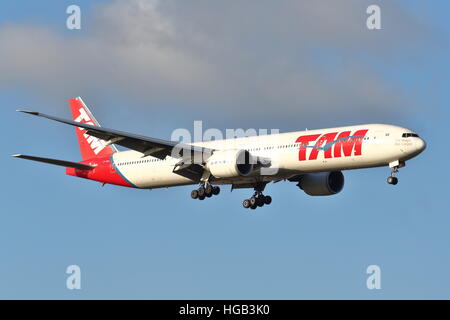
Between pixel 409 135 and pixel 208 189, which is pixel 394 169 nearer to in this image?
pixel 409 135

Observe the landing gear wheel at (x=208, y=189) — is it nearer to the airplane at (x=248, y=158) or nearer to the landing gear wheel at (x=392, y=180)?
the airplane at (x=248, y=158)

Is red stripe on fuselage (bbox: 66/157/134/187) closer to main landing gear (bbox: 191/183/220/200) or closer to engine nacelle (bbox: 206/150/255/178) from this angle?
main landing gear (bbox: 191/183/220/200)

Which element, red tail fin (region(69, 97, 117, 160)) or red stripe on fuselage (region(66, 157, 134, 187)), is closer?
red stripe on fuselage (region(66, 157, 134, 187))

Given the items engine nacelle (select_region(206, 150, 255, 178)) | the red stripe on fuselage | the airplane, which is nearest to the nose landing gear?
the airplane

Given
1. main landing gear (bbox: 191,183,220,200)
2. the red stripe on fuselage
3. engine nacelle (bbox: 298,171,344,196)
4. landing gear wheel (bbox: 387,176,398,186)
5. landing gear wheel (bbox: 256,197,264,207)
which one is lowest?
landing gear wheel (bbox: 387,176,398,186)

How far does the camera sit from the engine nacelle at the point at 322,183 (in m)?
75.8

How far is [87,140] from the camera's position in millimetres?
83062

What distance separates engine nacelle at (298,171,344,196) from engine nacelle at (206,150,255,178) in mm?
6679

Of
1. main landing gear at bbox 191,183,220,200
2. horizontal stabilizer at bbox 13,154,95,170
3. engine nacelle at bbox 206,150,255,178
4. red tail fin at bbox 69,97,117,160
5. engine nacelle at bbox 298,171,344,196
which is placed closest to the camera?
engine nacelle at bbox 206,150,255,178

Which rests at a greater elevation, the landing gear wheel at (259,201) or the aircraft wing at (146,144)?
the aircraft wing at (146,144)

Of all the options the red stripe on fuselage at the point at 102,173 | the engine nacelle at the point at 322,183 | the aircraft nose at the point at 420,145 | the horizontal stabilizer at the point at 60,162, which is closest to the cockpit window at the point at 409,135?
the aircraft nose at the point at 420,145

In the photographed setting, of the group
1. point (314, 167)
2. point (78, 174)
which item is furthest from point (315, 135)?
point (78, 174)

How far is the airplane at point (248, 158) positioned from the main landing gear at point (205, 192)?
7 cm

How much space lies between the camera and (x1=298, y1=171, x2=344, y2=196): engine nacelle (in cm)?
7581
